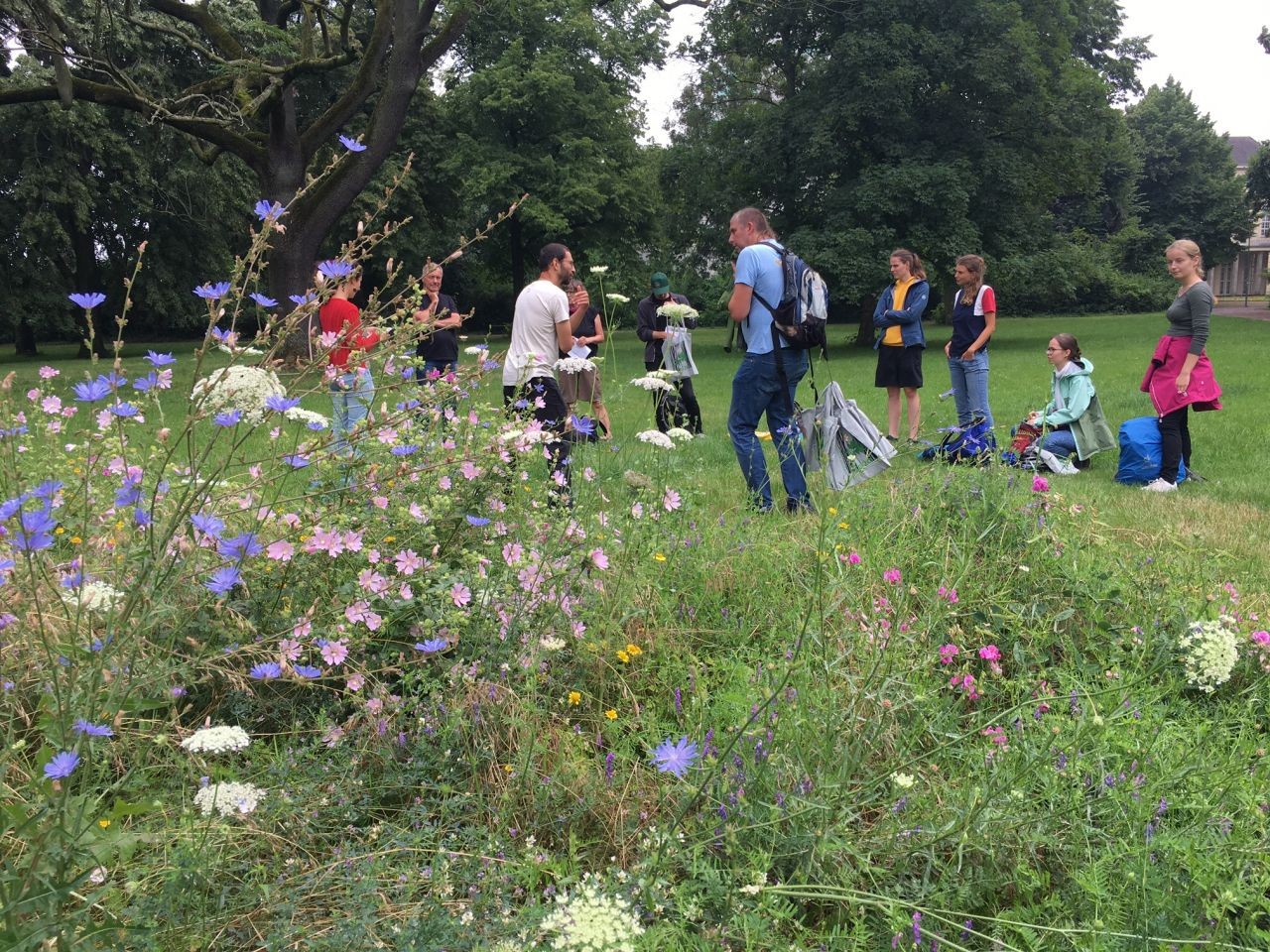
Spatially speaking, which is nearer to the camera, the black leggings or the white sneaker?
the black leggings

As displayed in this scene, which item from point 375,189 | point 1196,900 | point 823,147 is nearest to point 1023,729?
point 1196,900

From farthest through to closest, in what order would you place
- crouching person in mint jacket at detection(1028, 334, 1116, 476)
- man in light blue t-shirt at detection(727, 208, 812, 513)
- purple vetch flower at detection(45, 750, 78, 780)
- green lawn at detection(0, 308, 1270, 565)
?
1. crouching person in mint jacket at detection(1028, 334, 1116, 476)
2. man in light blue t-shirt at detection(727, 208, 812, 513)
3. green lawn at detection(0, 308, 1270, 565)
4. purple vetch flower at detection(45, 750, 78, 780)

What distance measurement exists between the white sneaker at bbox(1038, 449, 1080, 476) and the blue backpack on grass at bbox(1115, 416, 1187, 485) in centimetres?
33

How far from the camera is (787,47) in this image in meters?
25.6

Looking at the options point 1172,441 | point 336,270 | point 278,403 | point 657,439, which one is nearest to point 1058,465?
point 1172,441

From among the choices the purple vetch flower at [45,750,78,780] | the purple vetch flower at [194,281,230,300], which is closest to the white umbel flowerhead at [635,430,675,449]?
the purple vetch flower at [194,281,230,300]

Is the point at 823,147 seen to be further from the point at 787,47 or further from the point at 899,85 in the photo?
the point at 787,47

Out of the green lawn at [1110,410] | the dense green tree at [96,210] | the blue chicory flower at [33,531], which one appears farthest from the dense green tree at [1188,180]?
the blue chicory flower at [33,531]

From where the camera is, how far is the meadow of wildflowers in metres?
1.71

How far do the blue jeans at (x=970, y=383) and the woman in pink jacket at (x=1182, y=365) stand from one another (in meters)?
1.29

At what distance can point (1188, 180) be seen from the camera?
53.0 metres

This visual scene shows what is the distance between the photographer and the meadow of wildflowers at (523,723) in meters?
1.71

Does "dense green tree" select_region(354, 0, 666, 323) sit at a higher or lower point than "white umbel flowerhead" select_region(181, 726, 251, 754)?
higher

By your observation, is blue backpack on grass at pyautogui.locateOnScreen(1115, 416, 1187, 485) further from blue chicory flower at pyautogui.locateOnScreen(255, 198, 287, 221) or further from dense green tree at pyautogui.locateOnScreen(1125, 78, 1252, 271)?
dense green tree at pyautogui.locateOnScreen(1125, 78, 1252, 271)
